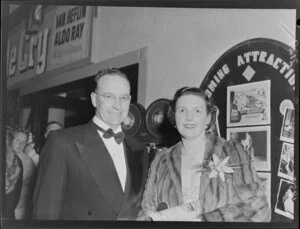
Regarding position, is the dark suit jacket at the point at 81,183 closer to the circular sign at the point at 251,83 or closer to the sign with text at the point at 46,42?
the sign with text at the point at 46,42

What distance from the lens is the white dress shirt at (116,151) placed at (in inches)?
74.0

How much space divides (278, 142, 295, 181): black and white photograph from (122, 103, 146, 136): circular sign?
59 cm

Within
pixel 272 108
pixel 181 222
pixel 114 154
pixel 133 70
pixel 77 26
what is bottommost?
pixel 181 222

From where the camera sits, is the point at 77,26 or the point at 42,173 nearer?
the point at 42,173

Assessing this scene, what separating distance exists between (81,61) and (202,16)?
551 millimetres

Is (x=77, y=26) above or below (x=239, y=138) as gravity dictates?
above

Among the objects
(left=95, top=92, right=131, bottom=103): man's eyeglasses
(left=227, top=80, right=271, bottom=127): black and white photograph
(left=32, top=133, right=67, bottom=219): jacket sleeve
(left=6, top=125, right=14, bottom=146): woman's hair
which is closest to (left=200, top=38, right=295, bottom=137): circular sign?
(left=227, top=80, right=271, bottom=127): black and white photograph

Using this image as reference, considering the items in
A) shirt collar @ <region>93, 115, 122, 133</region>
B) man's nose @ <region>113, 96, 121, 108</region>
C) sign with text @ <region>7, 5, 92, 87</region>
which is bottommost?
shirt collar @ <region>93, 115, 122, 133</region>

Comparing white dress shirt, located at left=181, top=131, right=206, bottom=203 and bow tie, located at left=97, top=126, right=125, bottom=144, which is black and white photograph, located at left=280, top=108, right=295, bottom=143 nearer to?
white dress shirt, located at left=181, top=131, right=206, bottom=203

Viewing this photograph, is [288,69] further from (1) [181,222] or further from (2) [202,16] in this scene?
(1) [181,222]

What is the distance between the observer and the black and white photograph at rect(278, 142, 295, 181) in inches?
73.5

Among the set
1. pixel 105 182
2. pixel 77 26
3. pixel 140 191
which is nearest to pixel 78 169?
pixel 105 182

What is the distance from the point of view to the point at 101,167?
1865 millimetres

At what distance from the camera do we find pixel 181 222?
186 cm
